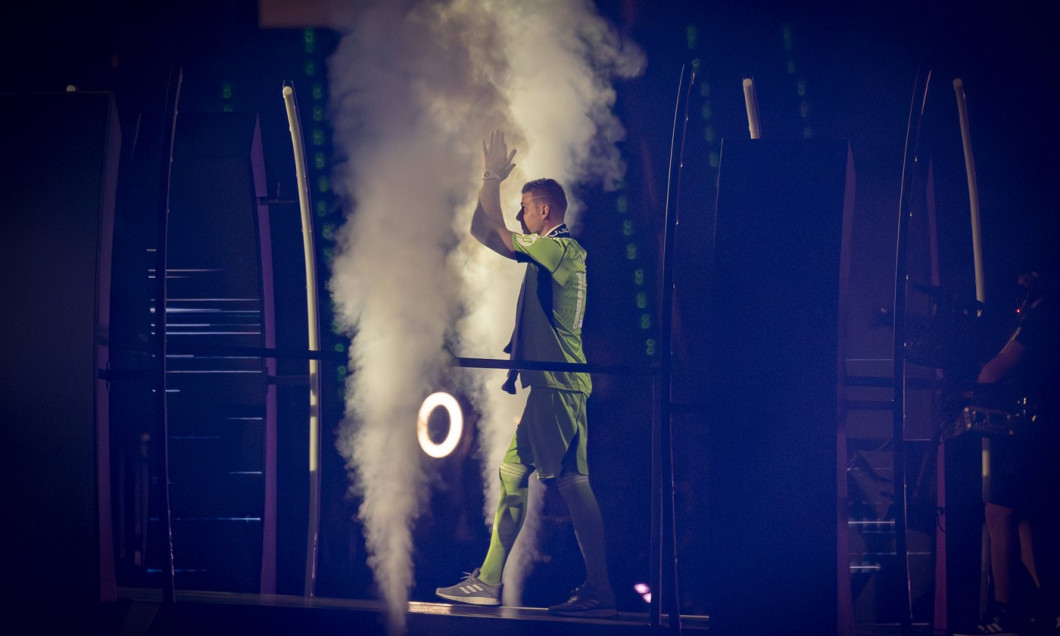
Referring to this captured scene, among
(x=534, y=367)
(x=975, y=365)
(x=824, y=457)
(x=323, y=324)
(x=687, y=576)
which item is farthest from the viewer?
(x=323, y=324)

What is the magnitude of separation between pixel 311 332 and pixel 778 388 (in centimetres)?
218

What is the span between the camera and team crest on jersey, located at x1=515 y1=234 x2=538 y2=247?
3775 millimetres

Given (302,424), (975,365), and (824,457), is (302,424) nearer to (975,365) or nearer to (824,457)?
(824,457)

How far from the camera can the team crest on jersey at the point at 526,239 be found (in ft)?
12.4

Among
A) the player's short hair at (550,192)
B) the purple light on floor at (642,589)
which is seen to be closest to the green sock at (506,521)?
the purple light on floor at (642,589)

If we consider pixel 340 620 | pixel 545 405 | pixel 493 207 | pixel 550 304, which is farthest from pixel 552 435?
pixel 340 620

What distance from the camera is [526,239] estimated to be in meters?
3.78

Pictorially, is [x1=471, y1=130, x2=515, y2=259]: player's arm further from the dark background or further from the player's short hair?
the dark background

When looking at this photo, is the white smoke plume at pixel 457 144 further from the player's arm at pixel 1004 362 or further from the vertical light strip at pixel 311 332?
the player's arm at pixel 1004 362

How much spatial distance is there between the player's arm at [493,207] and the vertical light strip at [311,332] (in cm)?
84

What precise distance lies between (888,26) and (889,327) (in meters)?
1.54

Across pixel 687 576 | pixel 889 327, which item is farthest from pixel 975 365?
pixel 687 576

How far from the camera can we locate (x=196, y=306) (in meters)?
4.54

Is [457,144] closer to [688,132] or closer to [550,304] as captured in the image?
[550,304]
